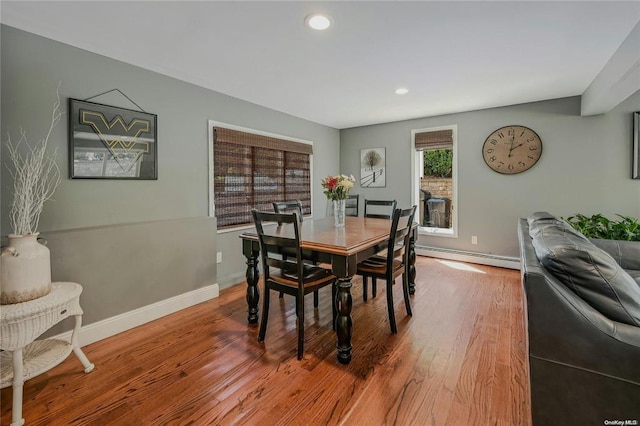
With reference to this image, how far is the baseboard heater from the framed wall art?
4.28 feet

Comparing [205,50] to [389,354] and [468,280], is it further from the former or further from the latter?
[468,280]

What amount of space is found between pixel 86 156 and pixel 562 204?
5.10 m

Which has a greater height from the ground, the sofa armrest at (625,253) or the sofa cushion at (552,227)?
the sofa cushion at (552,227)

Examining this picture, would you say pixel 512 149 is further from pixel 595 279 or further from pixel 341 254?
pixel 341 254

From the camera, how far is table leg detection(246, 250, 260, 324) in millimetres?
2449

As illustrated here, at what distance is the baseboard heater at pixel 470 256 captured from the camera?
4.00m

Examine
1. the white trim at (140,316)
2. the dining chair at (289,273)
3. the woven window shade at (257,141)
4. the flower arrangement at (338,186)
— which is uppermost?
the woven window shade at (257,141)

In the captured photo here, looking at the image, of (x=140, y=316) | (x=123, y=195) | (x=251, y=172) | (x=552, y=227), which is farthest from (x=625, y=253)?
(x=123, y=195)

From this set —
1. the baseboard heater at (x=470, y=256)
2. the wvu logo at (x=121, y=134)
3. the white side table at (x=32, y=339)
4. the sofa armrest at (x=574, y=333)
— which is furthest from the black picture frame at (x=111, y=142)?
the baseboard heater at (x=470, y=256)

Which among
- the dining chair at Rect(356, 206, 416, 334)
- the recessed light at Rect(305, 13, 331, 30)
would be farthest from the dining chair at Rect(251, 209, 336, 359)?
the recessed light at Rect(305, 13, 331, 30)

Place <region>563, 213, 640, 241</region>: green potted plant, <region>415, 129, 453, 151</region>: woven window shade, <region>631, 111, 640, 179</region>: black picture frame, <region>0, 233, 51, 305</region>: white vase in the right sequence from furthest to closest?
<region>415, 129, 453, 151</region>: woven window shade
<region>631, 111, 640, 179</region>: black picture frame
<region>563, 213, 640, 241</region>: green potted plant
<region>0, 233, 51, 305</region>: white vase

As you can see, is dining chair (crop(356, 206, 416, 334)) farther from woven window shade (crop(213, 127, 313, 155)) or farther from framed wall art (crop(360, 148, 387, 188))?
framed wall art (crop(360, 148, 387, 188))

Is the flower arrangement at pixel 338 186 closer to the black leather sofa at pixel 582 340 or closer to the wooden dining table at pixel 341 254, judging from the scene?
the wooden dining table at pixel 341 254

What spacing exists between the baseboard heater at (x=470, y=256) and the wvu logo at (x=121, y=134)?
4040mm
